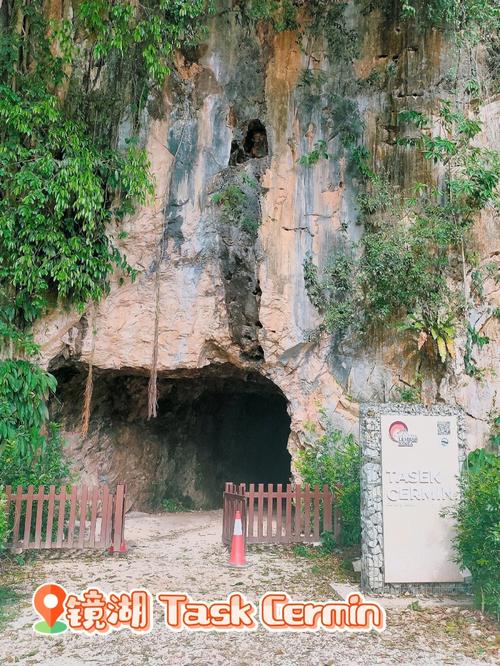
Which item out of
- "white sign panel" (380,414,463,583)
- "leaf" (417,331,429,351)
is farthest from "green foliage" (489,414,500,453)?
"white sign panel" (380,414,463,583)

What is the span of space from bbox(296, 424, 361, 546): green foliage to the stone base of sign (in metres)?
1.56

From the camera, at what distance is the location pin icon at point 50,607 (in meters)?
5.04

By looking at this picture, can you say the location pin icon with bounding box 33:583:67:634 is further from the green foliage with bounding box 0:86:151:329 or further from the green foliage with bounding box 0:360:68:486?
the green foliage with bounding box 0:86:151:329

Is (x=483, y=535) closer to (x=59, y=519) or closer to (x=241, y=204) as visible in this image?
(x=59, y=519)

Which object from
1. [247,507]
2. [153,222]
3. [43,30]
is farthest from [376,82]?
[247,507]

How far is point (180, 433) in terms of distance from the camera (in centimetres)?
1333

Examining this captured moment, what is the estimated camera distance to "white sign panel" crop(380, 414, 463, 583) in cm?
590

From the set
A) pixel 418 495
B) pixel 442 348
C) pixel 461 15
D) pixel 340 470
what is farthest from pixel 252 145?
pixel 418 495

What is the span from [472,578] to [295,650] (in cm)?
220

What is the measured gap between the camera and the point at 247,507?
843cm

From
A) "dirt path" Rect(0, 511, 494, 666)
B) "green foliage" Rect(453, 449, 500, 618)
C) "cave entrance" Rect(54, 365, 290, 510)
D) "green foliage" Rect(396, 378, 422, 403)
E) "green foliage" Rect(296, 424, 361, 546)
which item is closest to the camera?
"dirt path" Rect(0, 511, 494, 666)

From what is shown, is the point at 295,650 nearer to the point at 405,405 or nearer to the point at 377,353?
the point at 405,405

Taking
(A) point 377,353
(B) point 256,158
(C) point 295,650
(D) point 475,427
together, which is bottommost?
(C) point 295,650

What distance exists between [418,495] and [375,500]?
1.49ft
